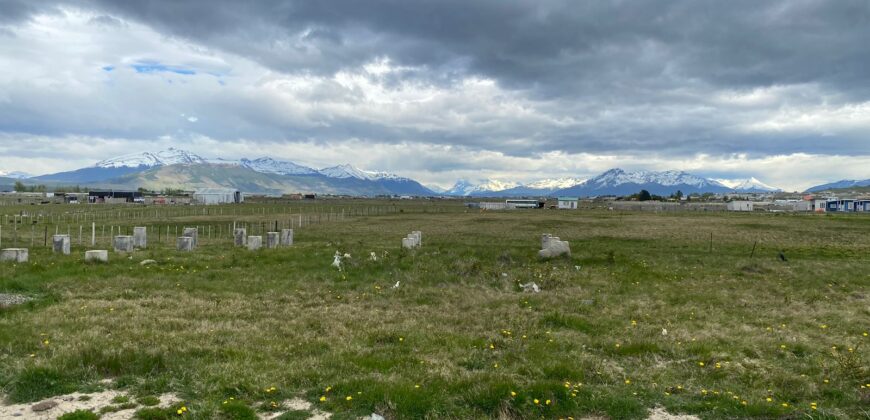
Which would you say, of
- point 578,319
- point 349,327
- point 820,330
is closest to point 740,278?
point 820,330

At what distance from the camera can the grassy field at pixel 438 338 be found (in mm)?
9180

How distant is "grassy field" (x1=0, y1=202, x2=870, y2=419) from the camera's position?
30.1ft

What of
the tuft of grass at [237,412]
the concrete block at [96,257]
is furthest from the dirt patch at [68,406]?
the concrete block at [96,257]

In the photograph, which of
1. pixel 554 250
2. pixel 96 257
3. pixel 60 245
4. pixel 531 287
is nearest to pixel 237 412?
pixel 531 287

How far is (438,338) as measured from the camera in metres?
13.2

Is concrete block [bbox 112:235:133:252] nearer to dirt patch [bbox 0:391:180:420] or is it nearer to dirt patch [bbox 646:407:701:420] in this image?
dirt patch [bbox 0:391:180:420]

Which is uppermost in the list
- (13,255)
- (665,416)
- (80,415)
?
(13,255)

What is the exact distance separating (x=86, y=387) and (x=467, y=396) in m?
7.21

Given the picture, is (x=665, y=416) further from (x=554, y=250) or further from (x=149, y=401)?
(x=554, y=250)

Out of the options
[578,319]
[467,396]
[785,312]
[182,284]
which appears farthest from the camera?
[182,284]

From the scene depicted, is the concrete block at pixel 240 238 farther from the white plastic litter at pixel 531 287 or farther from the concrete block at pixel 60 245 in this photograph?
the white plastic litter at pixel 531 287

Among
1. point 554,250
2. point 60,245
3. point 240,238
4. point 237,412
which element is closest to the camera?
point 237,412

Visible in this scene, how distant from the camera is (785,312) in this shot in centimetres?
1738

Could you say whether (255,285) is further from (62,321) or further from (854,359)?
(854,359)
